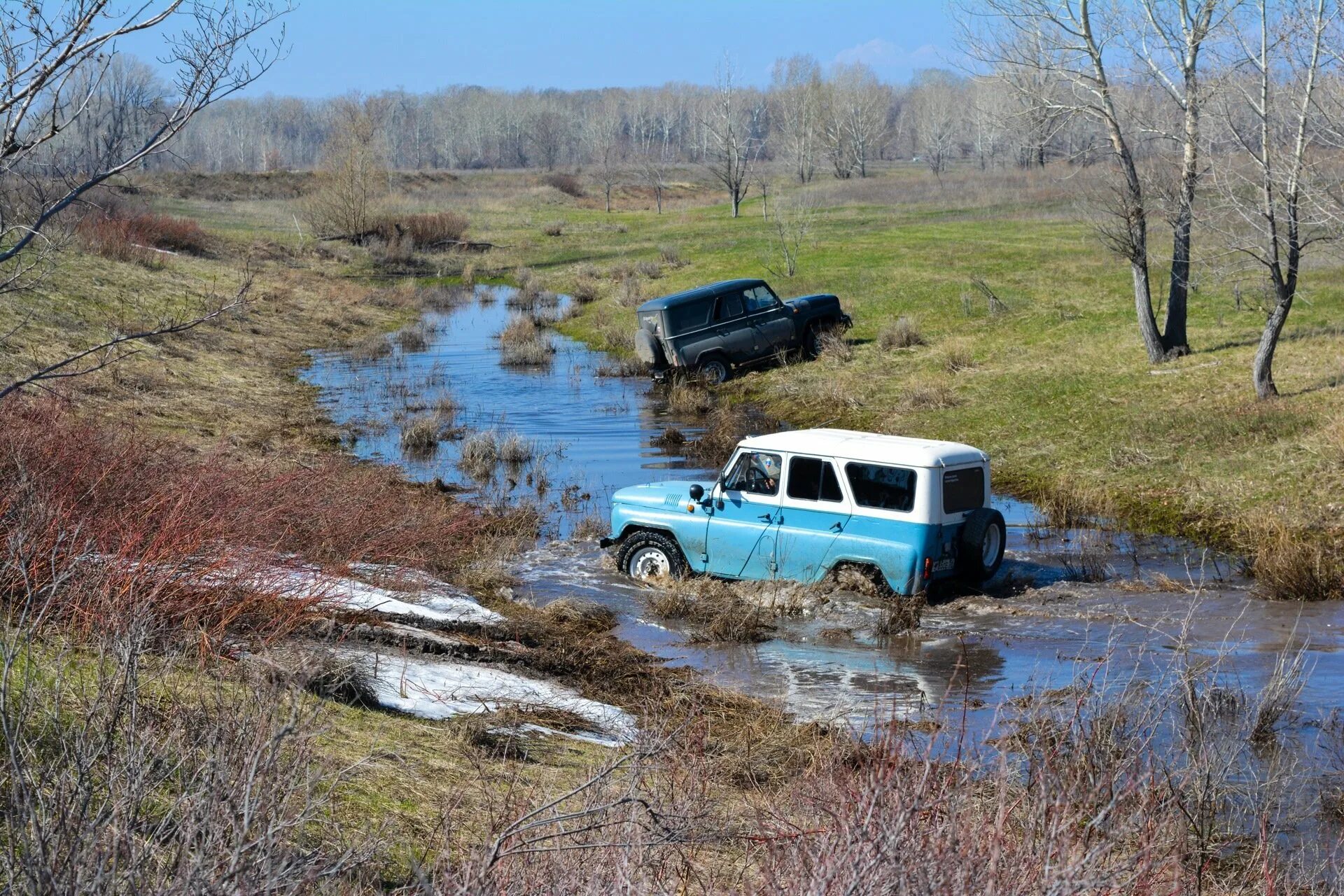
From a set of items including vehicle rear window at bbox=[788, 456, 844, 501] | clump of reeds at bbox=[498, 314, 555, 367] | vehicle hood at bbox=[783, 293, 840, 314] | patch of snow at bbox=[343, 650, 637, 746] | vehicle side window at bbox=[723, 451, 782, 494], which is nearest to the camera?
patch of snow at bbox=[343, 650, 637, 746]

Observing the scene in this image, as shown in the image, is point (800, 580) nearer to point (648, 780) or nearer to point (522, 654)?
point (522, 654)

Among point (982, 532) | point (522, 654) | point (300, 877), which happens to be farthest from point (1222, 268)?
point (300, 877)

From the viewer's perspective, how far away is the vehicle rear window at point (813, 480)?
1261 cm

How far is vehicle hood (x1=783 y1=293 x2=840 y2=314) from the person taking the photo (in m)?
28.7

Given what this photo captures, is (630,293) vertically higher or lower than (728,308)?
higher

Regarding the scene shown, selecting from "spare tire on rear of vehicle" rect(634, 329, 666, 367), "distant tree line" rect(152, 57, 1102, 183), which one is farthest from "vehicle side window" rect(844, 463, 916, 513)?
"distant tree line" rect(152, 57, 1102, 183)

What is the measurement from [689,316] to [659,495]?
14.5 m

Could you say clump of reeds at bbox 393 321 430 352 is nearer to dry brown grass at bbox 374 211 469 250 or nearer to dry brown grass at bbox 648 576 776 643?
dry brown grass at bbox 374 211 469 250

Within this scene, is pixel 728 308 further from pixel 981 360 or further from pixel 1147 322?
pixel 1147 322

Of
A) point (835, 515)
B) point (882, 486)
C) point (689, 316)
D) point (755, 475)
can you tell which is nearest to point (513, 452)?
point (689, 316)

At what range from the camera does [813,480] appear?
12.7 meters

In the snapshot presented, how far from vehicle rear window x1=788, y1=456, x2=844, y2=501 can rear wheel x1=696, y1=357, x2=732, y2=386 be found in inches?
590

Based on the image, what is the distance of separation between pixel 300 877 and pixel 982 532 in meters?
A: 9.52

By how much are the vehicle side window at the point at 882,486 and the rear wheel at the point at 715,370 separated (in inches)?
606
